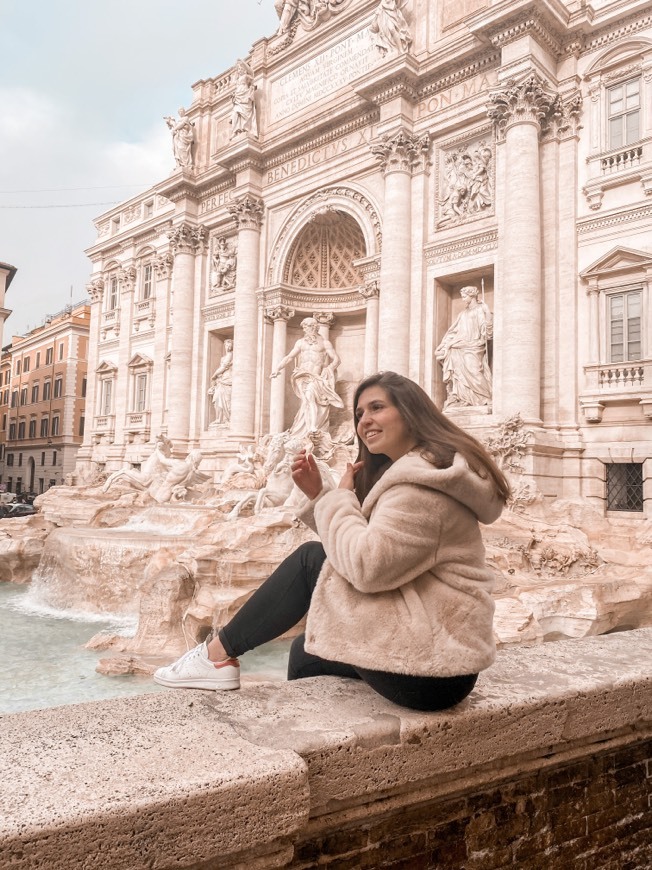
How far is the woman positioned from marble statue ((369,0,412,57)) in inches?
612

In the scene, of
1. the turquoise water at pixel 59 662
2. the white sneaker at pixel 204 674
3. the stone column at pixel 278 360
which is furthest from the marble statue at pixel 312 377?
the white sneaker at pixel 204 674

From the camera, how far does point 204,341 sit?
67.4 feet

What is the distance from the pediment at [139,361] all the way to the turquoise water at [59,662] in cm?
1408

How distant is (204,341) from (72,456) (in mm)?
21054

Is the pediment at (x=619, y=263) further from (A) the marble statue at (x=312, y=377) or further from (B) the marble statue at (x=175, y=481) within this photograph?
(B) the marble statue at (x=175, y=481)

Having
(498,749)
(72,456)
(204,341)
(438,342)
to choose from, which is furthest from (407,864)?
(72,456)

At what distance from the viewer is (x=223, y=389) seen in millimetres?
19703

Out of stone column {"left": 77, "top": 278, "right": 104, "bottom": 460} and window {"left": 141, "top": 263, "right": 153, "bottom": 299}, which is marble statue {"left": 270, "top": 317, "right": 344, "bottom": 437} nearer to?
window {"left": 141, "top": 263, "right": 153, "bottom": 299}

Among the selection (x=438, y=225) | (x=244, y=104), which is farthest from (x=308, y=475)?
(x=244, y=104)

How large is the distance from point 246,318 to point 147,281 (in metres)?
8.04

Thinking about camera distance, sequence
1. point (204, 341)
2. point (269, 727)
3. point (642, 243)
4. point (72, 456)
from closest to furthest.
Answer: point (269, 727), point (642, 243), point (204, 341), point (72, 456)

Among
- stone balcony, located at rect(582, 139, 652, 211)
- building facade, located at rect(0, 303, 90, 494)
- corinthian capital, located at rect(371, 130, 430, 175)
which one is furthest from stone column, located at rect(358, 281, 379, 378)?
building facade, located at rect(0, 303, 90, 494)

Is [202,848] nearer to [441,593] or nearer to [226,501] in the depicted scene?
[441,593]

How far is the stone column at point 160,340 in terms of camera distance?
72.3 ft
